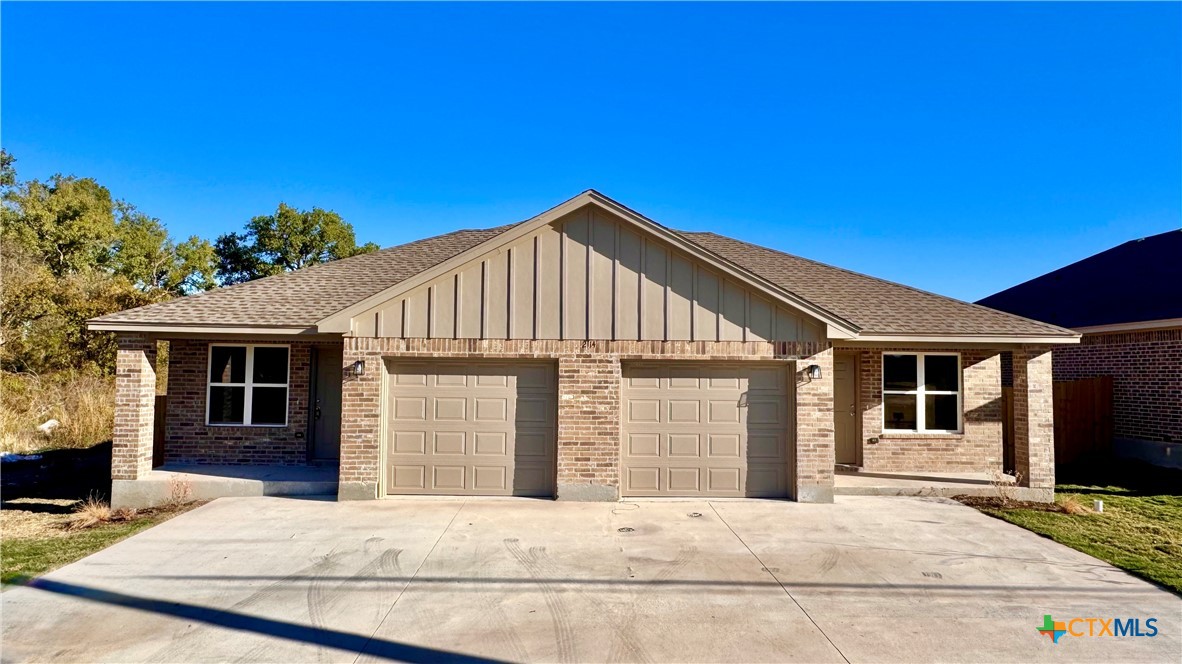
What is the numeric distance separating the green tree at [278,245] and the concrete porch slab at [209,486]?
28.0 m

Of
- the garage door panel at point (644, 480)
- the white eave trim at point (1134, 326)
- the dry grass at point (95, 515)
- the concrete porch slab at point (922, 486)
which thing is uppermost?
the white eave trim at point (1134, 326)

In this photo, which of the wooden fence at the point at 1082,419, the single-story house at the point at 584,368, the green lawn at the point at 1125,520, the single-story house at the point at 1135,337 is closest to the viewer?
the green lawn at the point at 1125,520

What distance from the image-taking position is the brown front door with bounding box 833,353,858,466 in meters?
11.5

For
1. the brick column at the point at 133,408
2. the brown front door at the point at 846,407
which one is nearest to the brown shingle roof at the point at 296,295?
the brick column at the point at 133,408

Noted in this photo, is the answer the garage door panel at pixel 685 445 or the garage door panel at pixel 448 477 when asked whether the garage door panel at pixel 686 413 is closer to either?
the garage door panel at pixel 685 445

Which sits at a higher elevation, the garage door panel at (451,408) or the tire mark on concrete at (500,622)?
the garage door panel at (451,408)

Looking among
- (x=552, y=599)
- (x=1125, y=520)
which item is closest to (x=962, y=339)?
(x=1125, y=520)

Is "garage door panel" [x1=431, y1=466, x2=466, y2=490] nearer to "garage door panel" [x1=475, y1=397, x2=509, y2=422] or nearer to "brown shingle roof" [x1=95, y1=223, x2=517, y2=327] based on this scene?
"garage door panel" [x1=475, y1=397, x2=509, y2=422]

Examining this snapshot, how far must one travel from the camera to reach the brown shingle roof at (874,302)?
9961 mm

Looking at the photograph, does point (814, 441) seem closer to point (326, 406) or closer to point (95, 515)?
point (326, 406)

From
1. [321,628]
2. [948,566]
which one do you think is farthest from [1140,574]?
[321,628]

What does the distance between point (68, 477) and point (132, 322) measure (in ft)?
14.9

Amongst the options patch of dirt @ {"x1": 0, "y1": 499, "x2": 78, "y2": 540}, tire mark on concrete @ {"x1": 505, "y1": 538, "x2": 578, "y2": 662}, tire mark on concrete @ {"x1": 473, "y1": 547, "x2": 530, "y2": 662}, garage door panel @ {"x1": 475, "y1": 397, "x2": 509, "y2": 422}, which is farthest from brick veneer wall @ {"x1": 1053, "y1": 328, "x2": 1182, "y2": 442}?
patch of dirt @ {"x1": 0, "y1": 499, "x2": 78, "y2": 540}

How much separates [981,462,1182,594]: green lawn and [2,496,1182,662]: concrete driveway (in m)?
0.46
